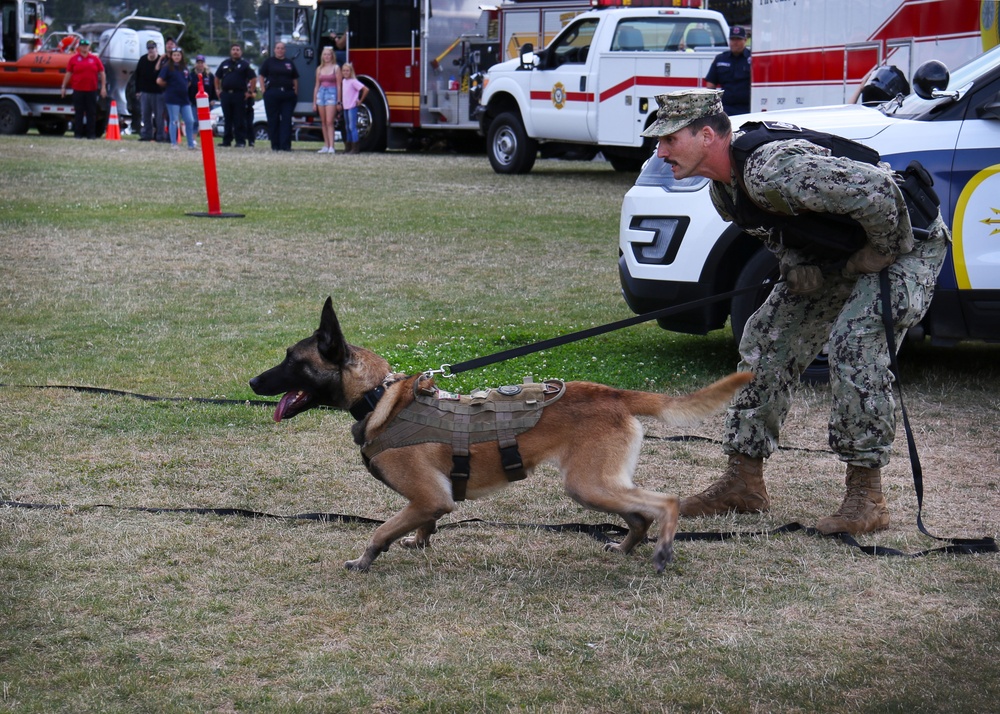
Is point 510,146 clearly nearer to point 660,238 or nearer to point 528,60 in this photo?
point 528,60

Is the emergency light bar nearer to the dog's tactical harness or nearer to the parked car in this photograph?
the parked car

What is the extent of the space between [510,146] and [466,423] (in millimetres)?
15162

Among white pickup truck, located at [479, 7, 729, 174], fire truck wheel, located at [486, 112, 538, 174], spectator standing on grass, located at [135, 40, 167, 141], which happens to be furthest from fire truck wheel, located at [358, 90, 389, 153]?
white pickup truck, located at [479, 7, 729, 174]

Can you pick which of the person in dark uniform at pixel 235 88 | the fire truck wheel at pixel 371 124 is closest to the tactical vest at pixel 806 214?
the person in dark uniform at pixel 235 88

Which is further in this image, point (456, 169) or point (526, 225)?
point (456, 169)

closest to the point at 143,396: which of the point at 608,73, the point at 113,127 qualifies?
the point at 608,73

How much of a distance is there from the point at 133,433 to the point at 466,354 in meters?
2.16

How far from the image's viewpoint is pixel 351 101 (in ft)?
74.6

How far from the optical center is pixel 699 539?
4082 millimetres

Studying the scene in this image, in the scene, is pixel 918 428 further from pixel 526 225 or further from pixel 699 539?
pixel 526 225

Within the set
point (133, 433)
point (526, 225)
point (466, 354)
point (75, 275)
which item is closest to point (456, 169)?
point (526, 225)

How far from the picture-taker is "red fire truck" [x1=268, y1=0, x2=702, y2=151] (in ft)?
70.9

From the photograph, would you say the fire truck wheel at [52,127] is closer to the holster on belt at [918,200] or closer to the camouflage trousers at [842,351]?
the camouflage trousers at [842,351]

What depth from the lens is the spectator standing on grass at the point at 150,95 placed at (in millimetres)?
23828
